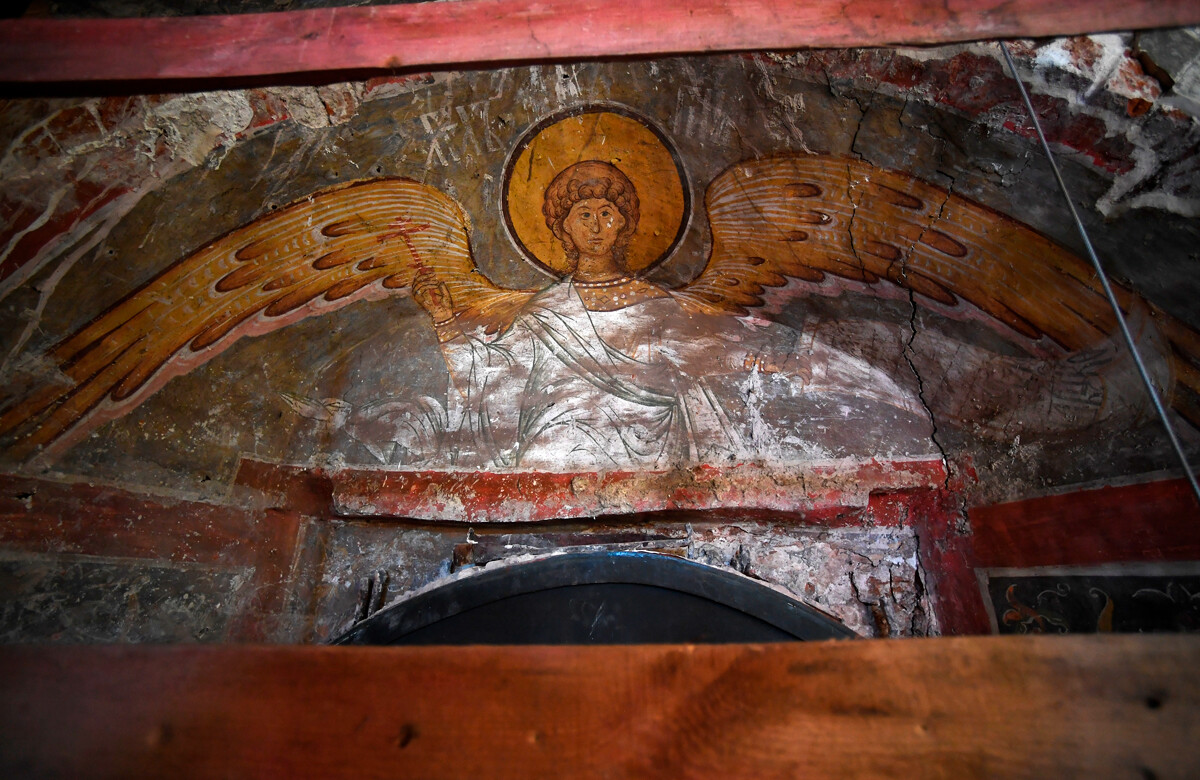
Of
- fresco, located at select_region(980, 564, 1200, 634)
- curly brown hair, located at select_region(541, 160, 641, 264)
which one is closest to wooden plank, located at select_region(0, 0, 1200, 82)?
curly brown hair, located at select_region(541, 160, 641, 264)

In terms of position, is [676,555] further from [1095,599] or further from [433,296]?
[433,296]

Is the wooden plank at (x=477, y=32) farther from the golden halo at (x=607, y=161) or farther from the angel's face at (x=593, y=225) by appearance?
the angel's face at (x=593, y=225)

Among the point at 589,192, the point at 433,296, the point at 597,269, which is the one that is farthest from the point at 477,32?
the point at 433,296

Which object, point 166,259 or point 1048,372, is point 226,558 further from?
point 1048,372

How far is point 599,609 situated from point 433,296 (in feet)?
6.91

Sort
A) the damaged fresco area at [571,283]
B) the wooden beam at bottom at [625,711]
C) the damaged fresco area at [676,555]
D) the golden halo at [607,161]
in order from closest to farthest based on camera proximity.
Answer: the wooden beam at bottom at [625,711]
the damaged fresco area at [571,283]
the golden halo at [607,161]
the damaged fresco area at [676,555]

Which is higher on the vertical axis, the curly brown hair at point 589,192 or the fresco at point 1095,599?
the curly brown hair at point 589,192

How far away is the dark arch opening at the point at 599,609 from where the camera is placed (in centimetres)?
355

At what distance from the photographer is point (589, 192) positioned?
3787 mm

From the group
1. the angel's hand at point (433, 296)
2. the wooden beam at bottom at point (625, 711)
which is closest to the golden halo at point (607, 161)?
the angel's hand at point (433, 296)

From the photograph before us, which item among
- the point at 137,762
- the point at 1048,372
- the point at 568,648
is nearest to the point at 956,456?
the point at 1048,372

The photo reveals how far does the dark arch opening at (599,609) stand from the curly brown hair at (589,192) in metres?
1.93

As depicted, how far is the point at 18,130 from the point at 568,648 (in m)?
2.79

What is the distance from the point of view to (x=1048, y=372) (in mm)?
3309
